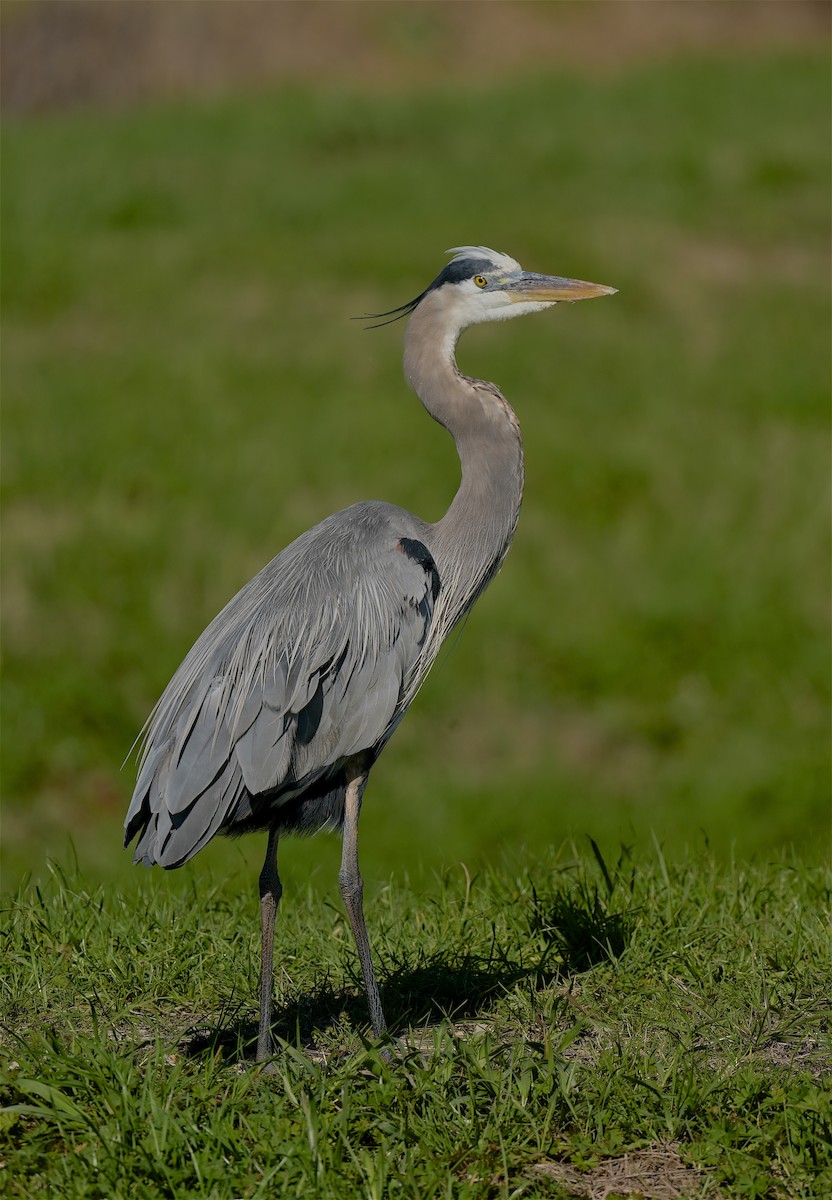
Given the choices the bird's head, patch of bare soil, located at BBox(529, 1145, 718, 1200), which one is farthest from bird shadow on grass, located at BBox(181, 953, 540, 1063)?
the bird's head

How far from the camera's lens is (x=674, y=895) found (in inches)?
205

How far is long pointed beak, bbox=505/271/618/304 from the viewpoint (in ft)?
15.8

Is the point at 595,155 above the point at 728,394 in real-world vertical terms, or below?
above

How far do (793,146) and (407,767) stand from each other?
1171 centimetres

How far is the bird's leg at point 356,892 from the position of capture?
4152 millimetres

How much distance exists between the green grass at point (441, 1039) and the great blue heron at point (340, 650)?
36 cm

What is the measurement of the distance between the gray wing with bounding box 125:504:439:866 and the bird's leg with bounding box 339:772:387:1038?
0.11 metres

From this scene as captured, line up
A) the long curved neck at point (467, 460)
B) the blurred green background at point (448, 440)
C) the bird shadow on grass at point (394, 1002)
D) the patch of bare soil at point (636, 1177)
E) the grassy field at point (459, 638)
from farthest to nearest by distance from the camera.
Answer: the blurred green background at point (448, 440)
the long curved neck at point (467, 460)
the bird shadow on grass at point (394, 1002)
the grassy field at point (459, 638)
the patch of bare soil at point (636, 1177)

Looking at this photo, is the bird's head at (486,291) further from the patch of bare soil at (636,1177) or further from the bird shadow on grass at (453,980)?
the patch of bare soil at (636,1177)

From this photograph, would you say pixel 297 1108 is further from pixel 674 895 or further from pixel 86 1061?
pixel 674 895

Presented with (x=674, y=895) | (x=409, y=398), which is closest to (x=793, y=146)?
(x=409, y=398)

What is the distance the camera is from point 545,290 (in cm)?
486

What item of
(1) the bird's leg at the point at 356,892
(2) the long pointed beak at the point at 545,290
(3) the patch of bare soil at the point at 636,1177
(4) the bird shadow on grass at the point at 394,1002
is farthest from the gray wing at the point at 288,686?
(3) the patch of bare soil at the point at 636,1177

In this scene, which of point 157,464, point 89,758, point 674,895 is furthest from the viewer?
point 157,464
